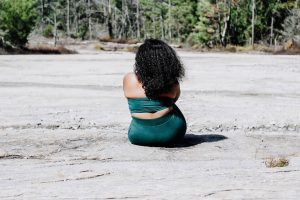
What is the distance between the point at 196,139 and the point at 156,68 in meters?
1.52

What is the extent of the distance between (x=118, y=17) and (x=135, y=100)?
92557mm

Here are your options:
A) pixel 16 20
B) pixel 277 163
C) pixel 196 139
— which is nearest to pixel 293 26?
pixel 16 20

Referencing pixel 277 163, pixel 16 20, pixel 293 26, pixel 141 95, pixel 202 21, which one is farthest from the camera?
pixel 202 21

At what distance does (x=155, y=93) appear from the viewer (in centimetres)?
652

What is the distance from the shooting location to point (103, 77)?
17.5 m

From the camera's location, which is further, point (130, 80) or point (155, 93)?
point (130, 80)

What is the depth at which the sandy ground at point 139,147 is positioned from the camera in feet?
15.9

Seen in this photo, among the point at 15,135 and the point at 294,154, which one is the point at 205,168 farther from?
the point at 15,135

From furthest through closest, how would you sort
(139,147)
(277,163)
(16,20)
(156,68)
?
(16,20), (139,147), (156,68), (277,163)

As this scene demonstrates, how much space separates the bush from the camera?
40.0 metres

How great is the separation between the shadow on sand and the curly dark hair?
0.84 meters

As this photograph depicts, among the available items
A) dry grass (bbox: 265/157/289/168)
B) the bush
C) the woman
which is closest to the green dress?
the woman

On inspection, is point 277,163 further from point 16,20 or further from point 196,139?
point 16,20

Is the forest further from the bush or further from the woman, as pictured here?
the woman
